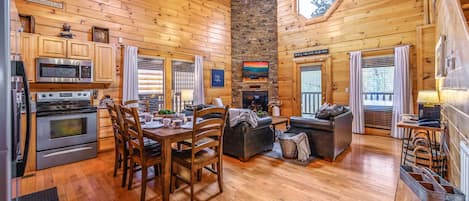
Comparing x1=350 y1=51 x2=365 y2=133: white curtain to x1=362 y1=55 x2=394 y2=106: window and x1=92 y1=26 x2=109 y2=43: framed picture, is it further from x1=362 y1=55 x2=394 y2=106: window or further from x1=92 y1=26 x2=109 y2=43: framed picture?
x1=92 y1=26 x2=109 y2=43: framed picture

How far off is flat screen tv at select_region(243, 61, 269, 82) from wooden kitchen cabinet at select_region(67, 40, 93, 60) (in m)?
4.43

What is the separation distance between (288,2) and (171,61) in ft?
13.2

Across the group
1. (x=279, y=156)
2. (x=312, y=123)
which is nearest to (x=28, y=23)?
(x=279, y=156)

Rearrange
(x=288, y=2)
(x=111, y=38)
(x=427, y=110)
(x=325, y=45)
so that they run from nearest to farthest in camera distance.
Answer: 1. (x=427, y=110)
2. (x=111, y=38)
3. (x=325, y=45)
4. (x=288, y=2)

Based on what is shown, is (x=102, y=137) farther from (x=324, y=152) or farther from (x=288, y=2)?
(x=288, y=2)

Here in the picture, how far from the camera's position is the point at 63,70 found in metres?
3.77

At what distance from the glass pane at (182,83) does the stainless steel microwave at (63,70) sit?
211cm

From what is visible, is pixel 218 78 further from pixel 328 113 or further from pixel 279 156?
pixel 328 113

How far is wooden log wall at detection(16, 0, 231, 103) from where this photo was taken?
13.5 feet

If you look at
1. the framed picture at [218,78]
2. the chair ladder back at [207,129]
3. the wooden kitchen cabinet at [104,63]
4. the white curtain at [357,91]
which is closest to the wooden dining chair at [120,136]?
the chair ladder back at [207,129]

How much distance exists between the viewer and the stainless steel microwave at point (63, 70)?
3.57 m

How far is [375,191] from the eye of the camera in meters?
2.61

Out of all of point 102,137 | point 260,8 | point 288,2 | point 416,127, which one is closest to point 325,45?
point 288,2

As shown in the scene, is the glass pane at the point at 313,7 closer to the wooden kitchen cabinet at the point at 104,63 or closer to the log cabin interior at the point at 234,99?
the log cabin interior at the point at 234,99
